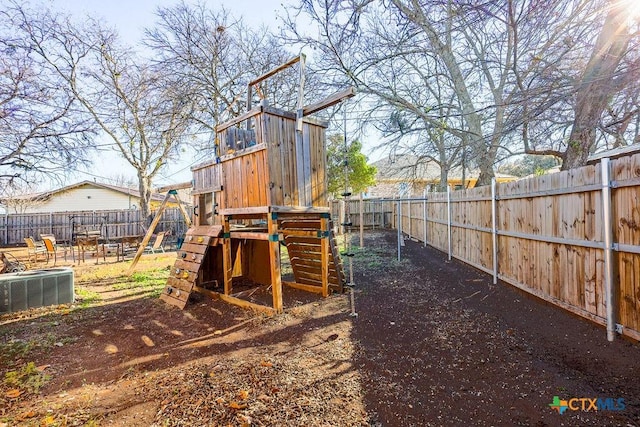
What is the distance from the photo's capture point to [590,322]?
3.33m

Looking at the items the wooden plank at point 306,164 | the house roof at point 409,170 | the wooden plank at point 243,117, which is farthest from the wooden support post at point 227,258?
the house roof at point 409,170

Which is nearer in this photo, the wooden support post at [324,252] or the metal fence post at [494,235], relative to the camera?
the metal fence post at [494,235]

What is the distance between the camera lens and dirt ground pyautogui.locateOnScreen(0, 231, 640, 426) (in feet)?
7.78

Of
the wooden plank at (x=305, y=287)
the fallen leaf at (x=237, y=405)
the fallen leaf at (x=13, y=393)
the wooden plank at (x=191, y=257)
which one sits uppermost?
the wooden plank at (x=191, y=257)

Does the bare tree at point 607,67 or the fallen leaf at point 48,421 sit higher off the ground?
the bare tree at point 607,67

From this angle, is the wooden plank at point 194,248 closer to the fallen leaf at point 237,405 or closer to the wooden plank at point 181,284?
the wooden plank at point 181,284

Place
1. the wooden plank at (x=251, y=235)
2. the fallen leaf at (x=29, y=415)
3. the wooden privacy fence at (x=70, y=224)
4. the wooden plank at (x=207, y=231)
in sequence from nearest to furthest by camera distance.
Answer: the fallen leaf at (x=29, y=415), the wooden plank at (x=251, y=235), the wooden plank at (x=207, y=231), the wooden privacy fence at (x=70, y=224)

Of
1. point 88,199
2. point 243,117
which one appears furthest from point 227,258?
point 88,199

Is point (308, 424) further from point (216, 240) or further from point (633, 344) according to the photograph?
point (216, 240)

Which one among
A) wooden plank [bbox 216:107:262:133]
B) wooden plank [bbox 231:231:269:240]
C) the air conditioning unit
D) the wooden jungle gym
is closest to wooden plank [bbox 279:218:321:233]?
the wooden jungle gym

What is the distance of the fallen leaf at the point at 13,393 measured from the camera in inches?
108

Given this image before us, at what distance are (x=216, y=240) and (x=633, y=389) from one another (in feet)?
17.6

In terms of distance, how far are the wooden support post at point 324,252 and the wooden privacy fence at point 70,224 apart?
43.1 ft

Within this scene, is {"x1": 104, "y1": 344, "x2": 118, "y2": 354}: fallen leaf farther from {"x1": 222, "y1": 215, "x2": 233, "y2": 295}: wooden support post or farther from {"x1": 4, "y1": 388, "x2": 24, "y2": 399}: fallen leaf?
{"x1": 222, "y1": 215, "x2": 233, "y2": 295}: wooden support post
